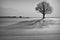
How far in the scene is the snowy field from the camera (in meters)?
1.23

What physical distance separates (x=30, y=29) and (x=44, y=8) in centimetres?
50

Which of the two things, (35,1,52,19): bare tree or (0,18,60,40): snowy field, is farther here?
(35,1,52,19): bare tree

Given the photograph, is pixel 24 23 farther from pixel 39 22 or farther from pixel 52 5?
pixel 52 5

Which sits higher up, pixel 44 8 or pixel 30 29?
pixel 44 8

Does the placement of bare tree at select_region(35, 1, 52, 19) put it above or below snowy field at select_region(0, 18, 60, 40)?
above

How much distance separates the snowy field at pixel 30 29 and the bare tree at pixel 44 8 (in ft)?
0.54

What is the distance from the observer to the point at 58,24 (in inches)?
55.0

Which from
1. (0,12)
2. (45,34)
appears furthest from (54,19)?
(0,12)

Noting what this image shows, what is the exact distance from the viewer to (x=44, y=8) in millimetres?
1378

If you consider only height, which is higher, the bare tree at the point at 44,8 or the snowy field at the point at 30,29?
the bare tree at the point at 44,8

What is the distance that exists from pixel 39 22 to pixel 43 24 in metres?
0.09

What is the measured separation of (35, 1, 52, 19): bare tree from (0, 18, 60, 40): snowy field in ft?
0.54

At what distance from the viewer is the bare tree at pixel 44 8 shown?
1366 millimetres

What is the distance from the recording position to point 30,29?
1.34 m
